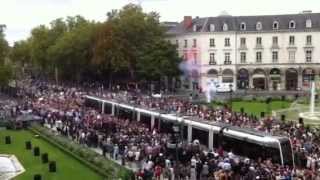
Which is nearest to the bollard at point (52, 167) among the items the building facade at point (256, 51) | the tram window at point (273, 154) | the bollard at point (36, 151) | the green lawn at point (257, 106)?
the bollard at point (36, 151)

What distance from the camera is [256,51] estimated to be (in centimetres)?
11775

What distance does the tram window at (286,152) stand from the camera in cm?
3772

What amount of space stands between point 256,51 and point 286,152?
8116 centimetres

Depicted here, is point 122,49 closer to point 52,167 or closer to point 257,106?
point 257,106

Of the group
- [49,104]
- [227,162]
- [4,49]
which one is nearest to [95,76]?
[4,49]

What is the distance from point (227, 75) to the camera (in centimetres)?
11938

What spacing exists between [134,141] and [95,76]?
86.6 meters

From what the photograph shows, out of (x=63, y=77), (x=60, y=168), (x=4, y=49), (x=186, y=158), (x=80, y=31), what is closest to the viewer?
(x=186, y=158)

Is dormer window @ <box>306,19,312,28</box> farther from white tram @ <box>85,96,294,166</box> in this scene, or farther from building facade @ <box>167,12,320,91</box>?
white tram @ <box>85,96,294,166</box>

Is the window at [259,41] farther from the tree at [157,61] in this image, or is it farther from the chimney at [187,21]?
the tree at [157,61]

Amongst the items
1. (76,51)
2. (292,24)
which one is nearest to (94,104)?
(292,24)

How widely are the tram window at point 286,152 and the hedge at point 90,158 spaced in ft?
28.4

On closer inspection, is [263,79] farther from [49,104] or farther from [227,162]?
[227,162]

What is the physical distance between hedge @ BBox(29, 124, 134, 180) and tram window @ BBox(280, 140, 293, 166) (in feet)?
28.4
